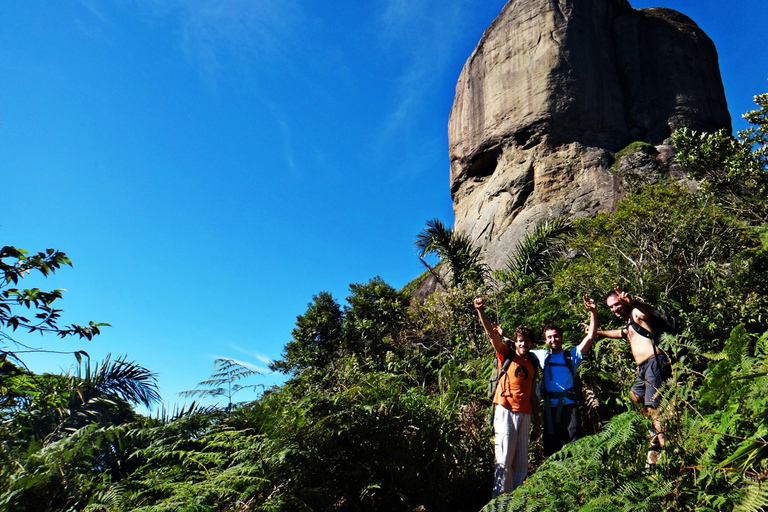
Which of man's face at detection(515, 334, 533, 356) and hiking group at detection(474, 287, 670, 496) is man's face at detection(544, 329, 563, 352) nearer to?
hiking group at detection(474, 287, 670, 496)

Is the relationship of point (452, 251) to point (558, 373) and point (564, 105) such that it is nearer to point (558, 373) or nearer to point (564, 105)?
point (558, 373)

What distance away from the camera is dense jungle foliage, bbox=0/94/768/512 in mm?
2498

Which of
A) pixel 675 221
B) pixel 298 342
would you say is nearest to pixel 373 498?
pixel 675 221

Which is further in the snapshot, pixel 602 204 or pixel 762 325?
pixel 602 204

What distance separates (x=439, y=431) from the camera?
4.08 m

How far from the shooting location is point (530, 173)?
71.9 ft

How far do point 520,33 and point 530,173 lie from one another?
8141 mm

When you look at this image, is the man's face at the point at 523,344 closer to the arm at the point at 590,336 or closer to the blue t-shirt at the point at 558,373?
the blue t-shirt at the point at 558,373

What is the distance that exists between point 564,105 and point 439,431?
21355 mm

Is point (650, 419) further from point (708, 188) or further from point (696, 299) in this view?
point (708, 188)

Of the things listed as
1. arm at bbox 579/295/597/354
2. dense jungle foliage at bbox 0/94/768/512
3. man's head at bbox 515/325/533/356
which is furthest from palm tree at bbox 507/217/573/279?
man's head at bbox 515/325/533/356

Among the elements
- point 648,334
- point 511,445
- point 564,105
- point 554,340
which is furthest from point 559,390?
point 564,105

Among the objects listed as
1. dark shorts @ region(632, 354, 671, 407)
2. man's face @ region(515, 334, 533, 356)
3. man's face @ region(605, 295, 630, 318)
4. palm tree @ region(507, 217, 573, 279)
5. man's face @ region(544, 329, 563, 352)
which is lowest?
dark shorts @ region(632, 354, 671, 407)

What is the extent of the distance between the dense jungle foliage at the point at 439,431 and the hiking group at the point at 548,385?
23 cm
